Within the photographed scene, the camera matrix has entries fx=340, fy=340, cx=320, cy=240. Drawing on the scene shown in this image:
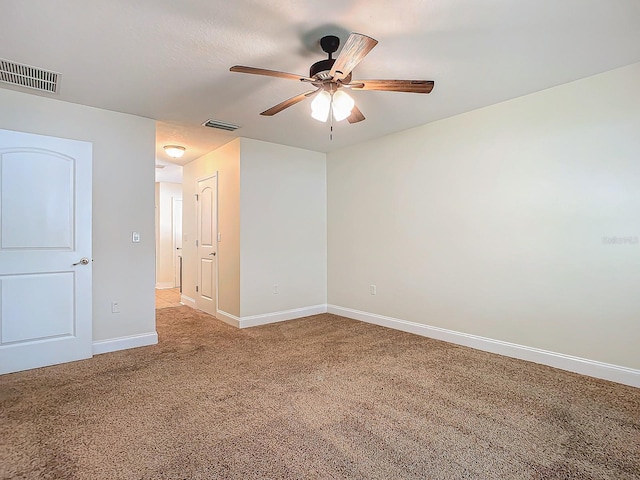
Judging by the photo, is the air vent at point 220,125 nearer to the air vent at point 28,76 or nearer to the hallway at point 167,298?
the air vent at point 28,76

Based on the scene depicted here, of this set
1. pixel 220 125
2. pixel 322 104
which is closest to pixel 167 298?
pixel 220 125

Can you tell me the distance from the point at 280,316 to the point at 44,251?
275cm

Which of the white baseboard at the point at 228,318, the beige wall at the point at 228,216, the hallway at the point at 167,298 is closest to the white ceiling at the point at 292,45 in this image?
the beige wall at the point at 228,216

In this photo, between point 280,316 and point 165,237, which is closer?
point 280,316

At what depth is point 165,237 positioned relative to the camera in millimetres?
8039

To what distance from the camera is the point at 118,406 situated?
235cm

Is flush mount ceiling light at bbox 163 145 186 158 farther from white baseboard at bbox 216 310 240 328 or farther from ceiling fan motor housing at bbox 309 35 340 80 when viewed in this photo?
ceiling fan motor housing at bbox 309 35 340 80

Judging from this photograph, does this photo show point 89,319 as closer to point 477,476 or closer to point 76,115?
point 76,115

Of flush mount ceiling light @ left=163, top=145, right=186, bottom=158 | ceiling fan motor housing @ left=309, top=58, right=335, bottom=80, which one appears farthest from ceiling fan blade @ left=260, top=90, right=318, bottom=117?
flush mount ceiling light @ left=163, top=145, right=186, bottom=158

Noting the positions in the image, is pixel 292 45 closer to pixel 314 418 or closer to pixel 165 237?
pixel 314 418

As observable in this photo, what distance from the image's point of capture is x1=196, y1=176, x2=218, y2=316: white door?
5023 millimetres

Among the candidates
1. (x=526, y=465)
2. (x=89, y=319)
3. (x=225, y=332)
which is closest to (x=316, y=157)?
(x=225, y=332)

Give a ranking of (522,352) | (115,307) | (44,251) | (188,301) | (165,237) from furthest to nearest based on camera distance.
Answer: (165,237)
(188,301)
(115,307)
(522,352)
(44,251)

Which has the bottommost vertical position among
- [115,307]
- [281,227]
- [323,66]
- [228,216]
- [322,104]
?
[115,307]
